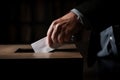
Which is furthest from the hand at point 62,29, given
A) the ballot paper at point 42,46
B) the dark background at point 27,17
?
the dark background at point 27,17

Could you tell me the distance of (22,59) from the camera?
2.81 feet

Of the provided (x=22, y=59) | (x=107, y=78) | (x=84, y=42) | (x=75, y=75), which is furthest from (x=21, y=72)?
(x=84, y=42)

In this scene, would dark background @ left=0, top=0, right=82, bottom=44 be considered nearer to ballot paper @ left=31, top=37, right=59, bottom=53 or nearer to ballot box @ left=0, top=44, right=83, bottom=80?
ballot paper @ left=31, top=37, right=59, bottom=53

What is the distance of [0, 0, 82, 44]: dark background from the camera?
11.1 ft

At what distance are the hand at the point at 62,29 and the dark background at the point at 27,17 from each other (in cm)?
243

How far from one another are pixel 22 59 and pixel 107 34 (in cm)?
47

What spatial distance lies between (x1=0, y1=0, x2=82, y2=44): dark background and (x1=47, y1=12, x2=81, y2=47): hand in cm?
243

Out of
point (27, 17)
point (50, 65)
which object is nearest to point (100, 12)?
point (50, 65)

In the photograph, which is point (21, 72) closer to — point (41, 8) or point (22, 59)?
point (22, 59)

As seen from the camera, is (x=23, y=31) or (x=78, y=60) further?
(x=23, y=31)

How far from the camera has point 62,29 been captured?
3.15 feet

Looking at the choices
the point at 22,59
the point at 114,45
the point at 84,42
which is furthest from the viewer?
the point at 84,42

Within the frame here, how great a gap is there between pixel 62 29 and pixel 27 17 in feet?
8.20

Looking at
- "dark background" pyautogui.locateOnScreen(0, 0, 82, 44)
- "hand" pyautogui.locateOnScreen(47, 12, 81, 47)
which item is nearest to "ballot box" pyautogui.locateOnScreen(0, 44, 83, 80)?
"hand" pyautogui.locateOnScreen(47, 12, 81, 47)
